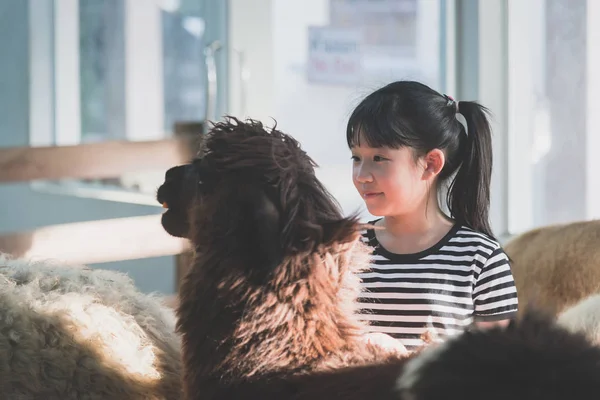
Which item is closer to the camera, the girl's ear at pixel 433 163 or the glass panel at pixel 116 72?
the girl's ear at pixel 433 163

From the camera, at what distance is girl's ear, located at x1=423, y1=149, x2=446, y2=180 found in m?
1.64

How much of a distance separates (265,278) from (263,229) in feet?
0.23

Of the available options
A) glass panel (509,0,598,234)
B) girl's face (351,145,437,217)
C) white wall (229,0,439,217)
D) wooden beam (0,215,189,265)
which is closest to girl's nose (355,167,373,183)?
girl's face (351,145,437,217)

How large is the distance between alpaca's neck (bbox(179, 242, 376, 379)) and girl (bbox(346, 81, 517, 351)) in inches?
16.1

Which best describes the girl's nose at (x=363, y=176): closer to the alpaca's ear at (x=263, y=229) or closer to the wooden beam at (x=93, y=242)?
the alpaca's ear at (x=263, y=229)

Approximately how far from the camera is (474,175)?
1673 millimetres

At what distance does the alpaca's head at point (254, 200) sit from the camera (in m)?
1.11

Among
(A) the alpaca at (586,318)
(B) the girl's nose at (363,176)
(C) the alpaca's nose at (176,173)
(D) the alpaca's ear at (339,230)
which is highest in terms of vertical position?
(C) the alpaca's nose at (176,173)

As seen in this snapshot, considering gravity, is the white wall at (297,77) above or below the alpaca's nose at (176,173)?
above

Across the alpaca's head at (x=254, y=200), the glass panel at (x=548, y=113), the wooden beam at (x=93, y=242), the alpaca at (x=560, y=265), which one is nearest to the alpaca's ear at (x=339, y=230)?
the alpaca's head at (x=254, y=200)

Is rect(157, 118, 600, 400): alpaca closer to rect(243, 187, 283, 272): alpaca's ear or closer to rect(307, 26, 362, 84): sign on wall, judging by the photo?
rect(243, 187, 283, 272): alpaca's ear

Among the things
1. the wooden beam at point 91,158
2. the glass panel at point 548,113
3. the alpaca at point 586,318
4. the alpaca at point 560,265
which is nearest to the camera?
the alpaca at point 586,318

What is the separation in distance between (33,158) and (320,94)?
4.40 feet

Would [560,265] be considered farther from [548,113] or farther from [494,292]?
[548,113]
